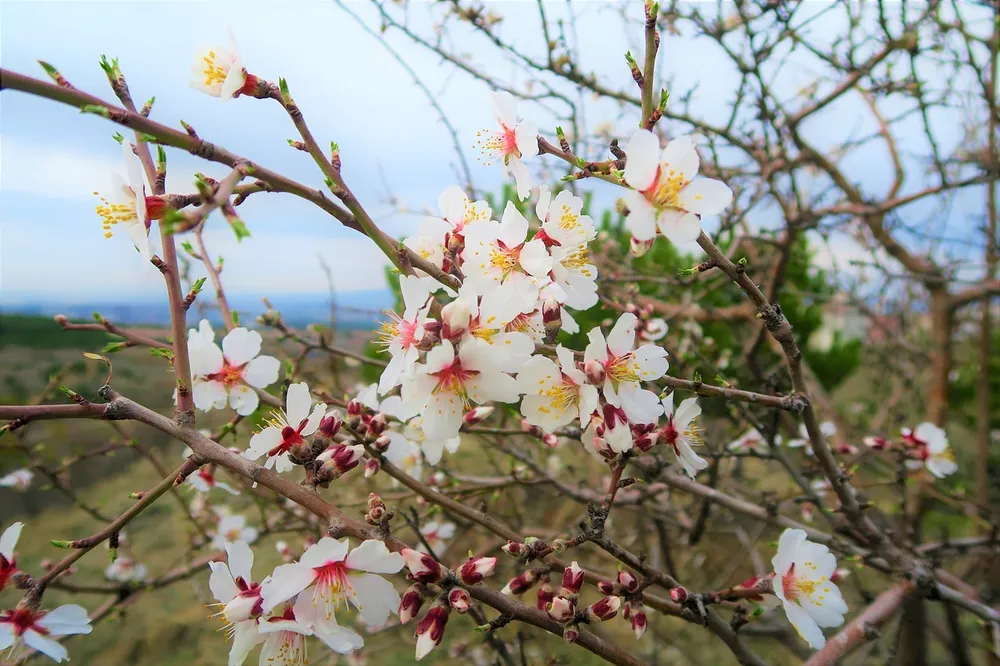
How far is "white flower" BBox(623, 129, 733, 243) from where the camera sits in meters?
0.62

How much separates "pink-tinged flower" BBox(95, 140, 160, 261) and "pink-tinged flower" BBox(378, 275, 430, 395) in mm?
288

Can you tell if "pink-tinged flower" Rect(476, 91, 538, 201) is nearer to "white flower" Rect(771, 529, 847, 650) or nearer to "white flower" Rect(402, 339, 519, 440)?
"white flower" Rect(402, 339, 519, 440)

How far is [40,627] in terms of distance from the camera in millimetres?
725

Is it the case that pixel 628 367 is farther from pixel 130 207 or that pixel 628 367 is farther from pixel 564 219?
pixel 130 207

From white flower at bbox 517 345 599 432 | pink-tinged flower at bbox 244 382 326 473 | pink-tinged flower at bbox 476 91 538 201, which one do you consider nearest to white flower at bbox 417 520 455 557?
pink-tinged flower at bbox 244 382 326 473

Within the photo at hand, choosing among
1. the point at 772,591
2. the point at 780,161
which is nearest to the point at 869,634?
the point at 772,591

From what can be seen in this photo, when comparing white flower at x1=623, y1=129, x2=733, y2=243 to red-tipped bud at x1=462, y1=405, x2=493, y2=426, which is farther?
red-tipped bud at x1=462, y1=405, x2=493, y2=426

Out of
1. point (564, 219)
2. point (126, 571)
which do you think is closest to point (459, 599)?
point (564, 219)

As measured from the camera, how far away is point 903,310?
3.33 meters

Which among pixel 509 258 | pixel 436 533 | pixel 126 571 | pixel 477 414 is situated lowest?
pixel 126 571

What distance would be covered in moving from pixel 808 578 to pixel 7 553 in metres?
1.22

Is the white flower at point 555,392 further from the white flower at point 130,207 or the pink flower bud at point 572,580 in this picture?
the white flower at point 130,207

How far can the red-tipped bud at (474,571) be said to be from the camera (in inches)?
24.3

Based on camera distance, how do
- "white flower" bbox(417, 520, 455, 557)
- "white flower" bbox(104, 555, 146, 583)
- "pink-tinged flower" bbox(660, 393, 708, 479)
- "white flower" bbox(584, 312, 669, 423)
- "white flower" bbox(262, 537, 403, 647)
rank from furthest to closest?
"white flower" bbox(104, 555, 146, 583), "white flower" bbox(417, 520, 455, 557), "pink-tinged flower" bbox(660, 393, 708, 479), "white flower" bbox(584, 312, 669, 423), "white flower" bbox(262, 537, 403, 647)
